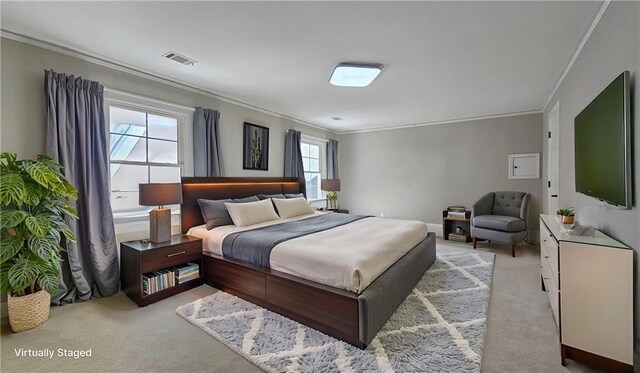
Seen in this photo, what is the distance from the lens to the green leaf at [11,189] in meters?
1.94

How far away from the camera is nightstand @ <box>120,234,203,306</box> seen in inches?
104

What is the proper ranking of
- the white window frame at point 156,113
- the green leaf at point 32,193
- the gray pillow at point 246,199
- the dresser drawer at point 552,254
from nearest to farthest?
the dresser drawer at point 552,254
the green leaf at point 32,193
the white window frame at point 156,113
the gray pillow at point 246,199

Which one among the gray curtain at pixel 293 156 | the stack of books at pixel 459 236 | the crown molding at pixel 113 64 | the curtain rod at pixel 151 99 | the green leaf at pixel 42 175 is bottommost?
the stack of books at pixel 459 236

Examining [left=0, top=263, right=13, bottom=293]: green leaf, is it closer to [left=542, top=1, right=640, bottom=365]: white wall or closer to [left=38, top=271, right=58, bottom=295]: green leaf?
[left=38, top=271, right=58, bottom=295]: green leaf

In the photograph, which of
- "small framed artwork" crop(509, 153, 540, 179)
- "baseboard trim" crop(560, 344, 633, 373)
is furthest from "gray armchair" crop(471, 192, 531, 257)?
"baseboard trim" crop(560, 344, 633, 373)

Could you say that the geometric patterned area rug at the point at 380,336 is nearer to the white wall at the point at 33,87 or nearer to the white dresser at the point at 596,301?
the white dresser at the point at 596,301

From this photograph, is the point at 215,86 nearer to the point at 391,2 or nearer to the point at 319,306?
the point at 391,2

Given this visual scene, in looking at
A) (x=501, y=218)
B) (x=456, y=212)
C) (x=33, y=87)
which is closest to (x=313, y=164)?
(x=456, y=212)

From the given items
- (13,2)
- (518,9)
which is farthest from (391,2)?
(13,2)

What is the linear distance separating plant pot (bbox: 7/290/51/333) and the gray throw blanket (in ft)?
4.73

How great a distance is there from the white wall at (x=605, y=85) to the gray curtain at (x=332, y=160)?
4.29 meters

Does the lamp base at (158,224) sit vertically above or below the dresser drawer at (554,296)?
above

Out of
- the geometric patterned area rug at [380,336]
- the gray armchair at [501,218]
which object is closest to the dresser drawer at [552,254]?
the geometric patterned area rug at [380,336]

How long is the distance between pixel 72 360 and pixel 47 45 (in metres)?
2.66
